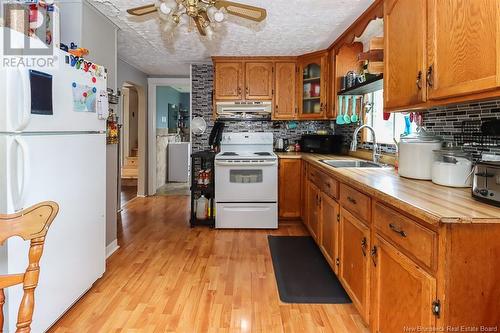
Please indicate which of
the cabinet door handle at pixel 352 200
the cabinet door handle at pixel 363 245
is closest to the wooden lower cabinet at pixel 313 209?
the cabinet door handle at pixel 352 200

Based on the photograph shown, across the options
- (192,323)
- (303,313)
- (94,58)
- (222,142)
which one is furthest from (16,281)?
(222,142)

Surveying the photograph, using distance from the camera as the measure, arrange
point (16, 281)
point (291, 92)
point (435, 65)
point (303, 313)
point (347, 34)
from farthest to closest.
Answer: point (291, 92)
point (347, 34)
point (303, 313)
point (435, 65)
point (16, 281)

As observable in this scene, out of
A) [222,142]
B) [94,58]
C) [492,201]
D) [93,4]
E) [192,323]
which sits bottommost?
[192,323]

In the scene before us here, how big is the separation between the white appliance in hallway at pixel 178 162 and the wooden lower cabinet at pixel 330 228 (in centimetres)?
494

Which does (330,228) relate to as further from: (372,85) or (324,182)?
(372,85)

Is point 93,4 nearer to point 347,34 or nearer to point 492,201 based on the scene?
point 347,34

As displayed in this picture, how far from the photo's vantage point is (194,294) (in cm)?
240

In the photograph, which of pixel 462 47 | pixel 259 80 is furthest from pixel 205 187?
pixel 462 47

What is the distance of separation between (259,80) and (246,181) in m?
1.42

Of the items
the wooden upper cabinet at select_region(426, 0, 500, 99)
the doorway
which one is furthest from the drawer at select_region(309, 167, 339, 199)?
the doorway

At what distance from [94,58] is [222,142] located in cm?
214

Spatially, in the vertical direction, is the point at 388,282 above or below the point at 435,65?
below

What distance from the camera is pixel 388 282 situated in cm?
156

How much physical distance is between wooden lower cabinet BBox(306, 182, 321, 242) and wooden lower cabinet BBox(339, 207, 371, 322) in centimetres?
86
